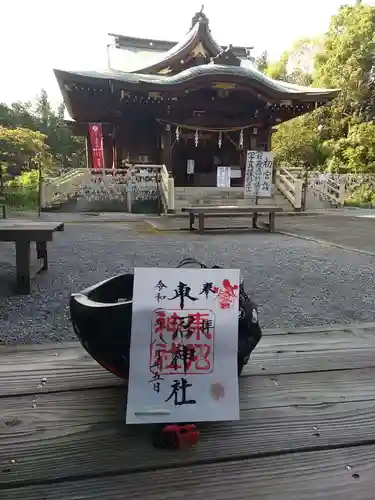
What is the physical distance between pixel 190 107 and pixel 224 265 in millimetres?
10711

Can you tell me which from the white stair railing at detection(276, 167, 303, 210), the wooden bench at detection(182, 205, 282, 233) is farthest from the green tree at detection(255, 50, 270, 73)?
the wooden bench at detection(182, 205, 282, 233)

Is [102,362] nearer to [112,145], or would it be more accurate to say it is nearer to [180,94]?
Result: [180,94]

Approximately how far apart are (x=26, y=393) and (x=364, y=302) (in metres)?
3.03

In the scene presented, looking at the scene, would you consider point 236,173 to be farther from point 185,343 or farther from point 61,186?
point 185,343

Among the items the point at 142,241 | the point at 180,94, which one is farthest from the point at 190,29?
the point at 142,241

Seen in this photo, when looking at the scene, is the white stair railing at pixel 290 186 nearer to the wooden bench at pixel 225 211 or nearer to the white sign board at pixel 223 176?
the white sign board at pixel 223 176

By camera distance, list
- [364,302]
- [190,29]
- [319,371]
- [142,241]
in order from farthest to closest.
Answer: [190,29]
[142,241]
[364,302]
[319,371]

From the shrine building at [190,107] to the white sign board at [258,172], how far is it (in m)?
4.52

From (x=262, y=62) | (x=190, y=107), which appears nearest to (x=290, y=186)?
(x=190, y=107)

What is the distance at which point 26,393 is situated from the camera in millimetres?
961

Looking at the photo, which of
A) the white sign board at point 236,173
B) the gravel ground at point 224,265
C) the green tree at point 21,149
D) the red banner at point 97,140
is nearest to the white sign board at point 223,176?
the white sign board at point 236,173

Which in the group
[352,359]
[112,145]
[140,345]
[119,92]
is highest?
[119,92]

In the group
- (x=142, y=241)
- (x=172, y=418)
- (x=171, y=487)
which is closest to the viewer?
(x=171, y=487)

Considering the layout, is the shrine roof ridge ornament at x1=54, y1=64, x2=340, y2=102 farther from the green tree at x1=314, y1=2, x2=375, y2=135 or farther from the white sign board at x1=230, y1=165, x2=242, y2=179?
the green tree at x1=314, y1=2, x2=375, y2=135
